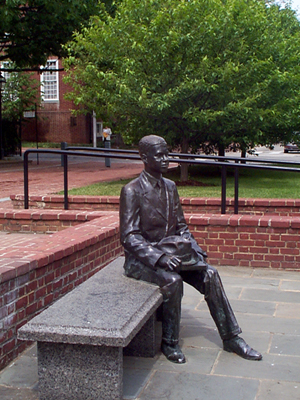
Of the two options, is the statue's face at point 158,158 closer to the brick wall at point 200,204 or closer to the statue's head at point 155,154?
the statue's head at point 155,154

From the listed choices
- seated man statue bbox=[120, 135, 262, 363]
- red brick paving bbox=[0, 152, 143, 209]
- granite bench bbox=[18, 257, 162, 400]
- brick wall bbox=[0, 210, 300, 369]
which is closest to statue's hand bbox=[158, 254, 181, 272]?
seated man statue bbox=[120, 135, 262, 363]

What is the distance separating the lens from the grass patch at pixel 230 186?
37.8 ft

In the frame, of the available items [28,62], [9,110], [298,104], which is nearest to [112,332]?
[298,104]

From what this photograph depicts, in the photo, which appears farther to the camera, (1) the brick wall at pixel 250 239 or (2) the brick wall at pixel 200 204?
(2) the brick wall at pixel 200 204

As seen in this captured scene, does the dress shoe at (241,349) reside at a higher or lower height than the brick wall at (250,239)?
lower

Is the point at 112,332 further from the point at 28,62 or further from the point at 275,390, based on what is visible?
the point at 28,62

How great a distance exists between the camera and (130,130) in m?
14.4

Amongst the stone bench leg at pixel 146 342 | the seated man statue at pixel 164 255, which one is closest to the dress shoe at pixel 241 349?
the seated man statue at pixel 164 255

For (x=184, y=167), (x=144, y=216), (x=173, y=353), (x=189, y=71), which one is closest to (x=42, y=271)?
(x=144, y=216)

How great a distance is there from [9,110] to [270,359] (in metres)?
31.1

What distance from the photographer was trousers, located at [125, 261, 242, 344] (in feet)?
12.8

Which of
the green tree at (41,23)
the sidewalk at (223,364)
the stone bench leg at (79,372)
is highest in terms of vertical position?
the green tree at (41,23)

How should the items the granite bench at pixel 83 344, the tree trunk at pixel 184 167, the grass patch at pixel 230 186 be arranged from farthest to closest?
1. the tree trunk at pixel 184 167
2. the grass patch at pixel 230 186
3. the granite bench at pixel 83 344

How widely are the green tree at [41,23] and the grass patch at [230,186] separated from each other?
19.7 feet
